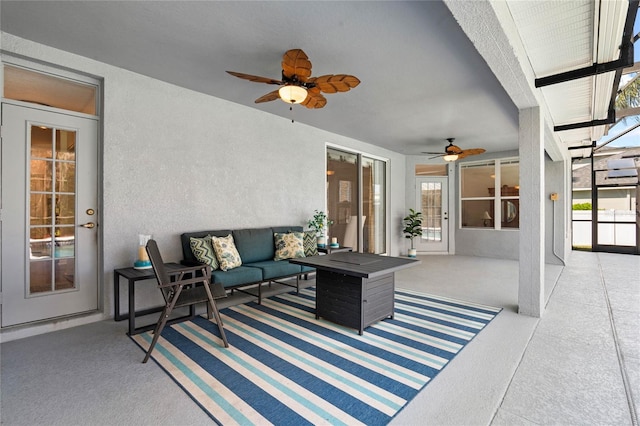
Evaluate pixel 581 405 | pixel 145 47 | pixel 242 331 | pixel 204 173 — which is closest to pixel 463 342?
pixel 581 405

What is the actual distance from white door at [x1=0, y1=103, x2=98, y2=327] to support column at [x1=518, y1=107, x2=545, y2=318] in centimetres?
487

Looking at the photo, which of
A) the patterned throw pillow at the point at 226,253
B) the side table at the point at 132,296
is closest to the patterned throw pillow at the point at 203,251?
the patterned throw pillow at the point at 226,253

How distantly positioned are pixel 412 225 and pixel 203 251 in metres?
5.68

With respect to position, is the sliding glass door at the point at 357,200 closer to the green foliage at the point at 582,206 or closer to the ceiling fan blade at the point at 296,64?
the ceiling fan blade at the point at 296,64

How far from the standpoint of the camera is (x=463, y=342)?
2805 mm

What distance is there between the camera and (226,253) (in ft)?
12.4

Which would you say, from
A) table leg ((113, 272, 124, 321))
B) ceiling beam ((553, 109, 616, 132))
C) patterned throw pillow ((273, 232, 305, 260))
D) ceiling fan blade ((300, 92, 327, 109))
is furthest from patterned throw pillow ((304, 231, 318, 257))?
ceiling beam ((553, 109, 616, 132))

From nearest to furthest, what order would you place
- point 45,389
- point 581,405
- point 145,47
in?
point 581,405 < point 45,389 < point 145,47

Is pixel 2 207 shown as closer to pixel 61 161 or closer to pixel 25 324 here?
pixel 61 161

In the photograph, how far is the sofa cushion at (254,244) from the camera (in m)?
4.25

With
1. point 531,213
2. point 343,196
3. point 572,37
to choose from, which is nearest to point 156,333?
point 531,213

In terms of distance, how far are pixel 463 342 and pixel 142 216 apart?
11.8ft

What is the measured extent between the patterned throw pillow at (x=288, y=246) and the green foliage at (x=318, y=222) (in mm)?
848

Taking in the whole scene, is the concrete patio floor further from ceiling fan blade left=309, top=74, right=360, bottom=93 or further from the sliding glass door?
the sliding glass door
